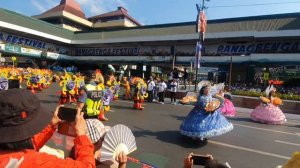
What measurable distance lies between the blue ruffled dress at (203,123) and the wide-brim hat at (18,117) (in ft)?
18.1

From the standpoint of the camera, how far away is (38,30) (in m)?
43.4

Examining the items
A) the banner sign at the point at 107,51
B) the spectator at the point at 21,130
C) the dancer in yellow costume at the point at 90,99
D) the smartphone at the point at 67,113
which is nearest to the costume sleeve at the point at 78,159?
the spectator at the point at 21,130

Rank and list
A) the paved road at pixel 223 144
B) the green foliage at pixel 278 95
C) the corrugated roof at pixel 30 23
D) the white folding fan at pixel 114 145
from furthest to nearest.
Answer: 1. the corrugated roof at pixel 30 23
2. the green foliage at pixel 278 95
3. the paved road at pixel 223 144
4. the white folding fan at pixel 114 145

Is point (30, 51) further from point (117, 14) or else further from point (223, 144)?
point (223, 144)

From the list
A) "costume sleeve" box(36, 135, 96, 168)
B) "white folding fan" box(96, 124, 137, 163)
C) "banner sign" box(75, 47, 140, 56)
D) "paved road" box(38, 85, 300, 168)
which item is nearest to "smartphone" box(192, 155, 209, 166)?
"white folding fan" box(96, 124, 137, 163)

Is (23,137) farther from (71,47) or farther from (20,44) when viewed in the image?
(71,47)

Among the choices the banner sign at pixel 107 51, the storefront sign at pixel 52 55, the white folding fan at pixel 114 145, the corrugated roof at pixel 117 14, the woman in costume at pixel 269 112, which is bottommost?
the woman in costume at pixel 269 112

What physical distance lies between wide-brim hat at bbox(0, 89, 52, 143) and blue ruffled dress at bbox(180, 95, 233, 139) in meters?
5.52

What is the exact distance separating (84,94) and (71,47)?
142ft

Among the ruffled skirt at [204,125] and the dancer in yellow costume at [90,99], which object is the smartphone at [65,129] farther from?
the dancer in yellow costume at [90,99]

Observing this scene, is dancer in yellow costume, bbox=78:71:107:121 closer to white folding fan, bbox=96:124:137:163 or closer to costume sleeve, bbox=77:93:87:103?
costume sleeve, bbox=77:93:87:103

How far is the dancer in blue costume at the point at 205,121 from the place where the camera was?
22.7 ft

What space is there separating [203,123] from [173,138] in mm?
1293

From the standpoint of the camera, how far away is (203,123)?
274 inches
